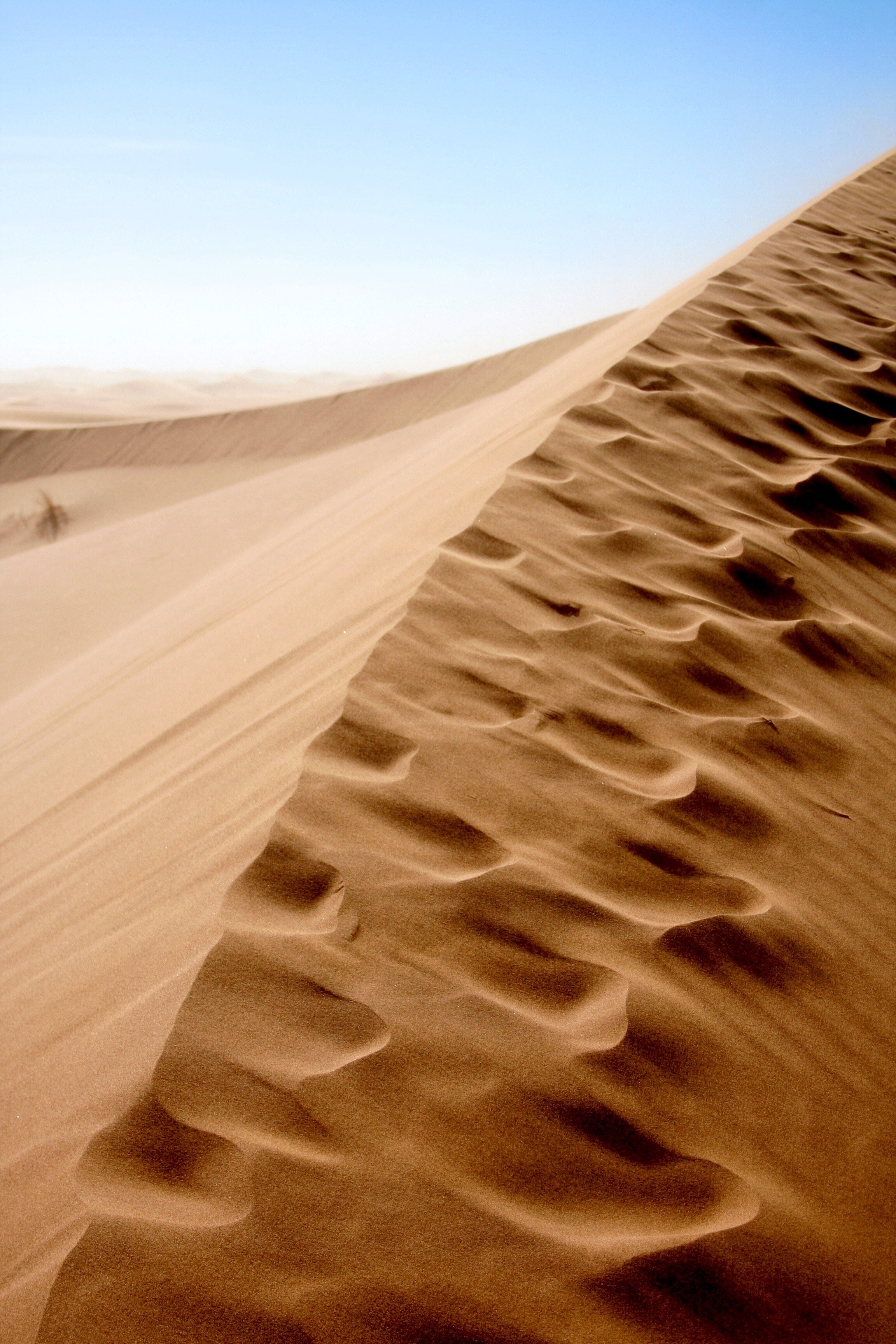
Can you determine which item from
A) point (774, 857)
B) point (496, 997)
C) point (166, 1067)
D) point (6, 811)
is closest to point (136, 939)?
point (166, 1067)

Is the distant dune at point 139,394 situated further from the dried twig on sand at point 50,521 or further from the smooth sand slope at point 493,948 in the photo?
the smooth sand slope at point 493,948

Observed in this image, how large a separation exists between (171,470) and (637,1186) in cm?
1763

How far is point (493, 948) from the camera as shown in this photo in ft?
4.71

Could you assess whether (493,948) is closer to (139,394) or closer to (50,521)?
(50,521)

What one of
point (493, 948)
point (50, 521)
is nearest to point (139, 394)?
point (50, 521)

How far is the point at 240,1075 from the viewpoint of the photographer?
1.20 meters

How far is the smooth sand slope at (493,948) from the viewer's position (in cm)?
106

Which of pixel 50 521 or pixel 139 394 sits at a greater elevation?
pixel 139 394

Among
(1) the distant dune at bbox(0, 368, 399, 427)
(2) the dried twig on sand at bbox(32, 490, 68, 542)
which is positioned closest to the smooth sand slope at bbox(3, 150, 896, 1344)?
(2) the dried twig on sand at bbox(32, 490, 68, 542)

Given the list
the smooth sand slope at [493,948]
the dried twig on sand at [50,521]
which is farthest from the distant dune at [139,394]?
the smooth sand slope at [493,948]

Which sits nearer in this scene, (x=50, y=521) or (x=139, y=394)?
(x=50, y=521)

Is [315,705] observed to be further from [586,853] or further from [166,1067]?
[166,1067]

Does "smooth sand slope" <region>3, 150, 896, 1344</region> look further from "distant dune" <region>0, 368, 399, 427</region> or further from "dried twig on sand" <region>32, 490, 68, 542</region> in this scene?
"distant dune" <region>0, 368, 399, 427</region>

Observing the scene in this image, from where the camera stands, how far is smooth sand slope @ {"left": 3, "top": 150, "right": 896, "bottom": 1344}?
1.06 m
